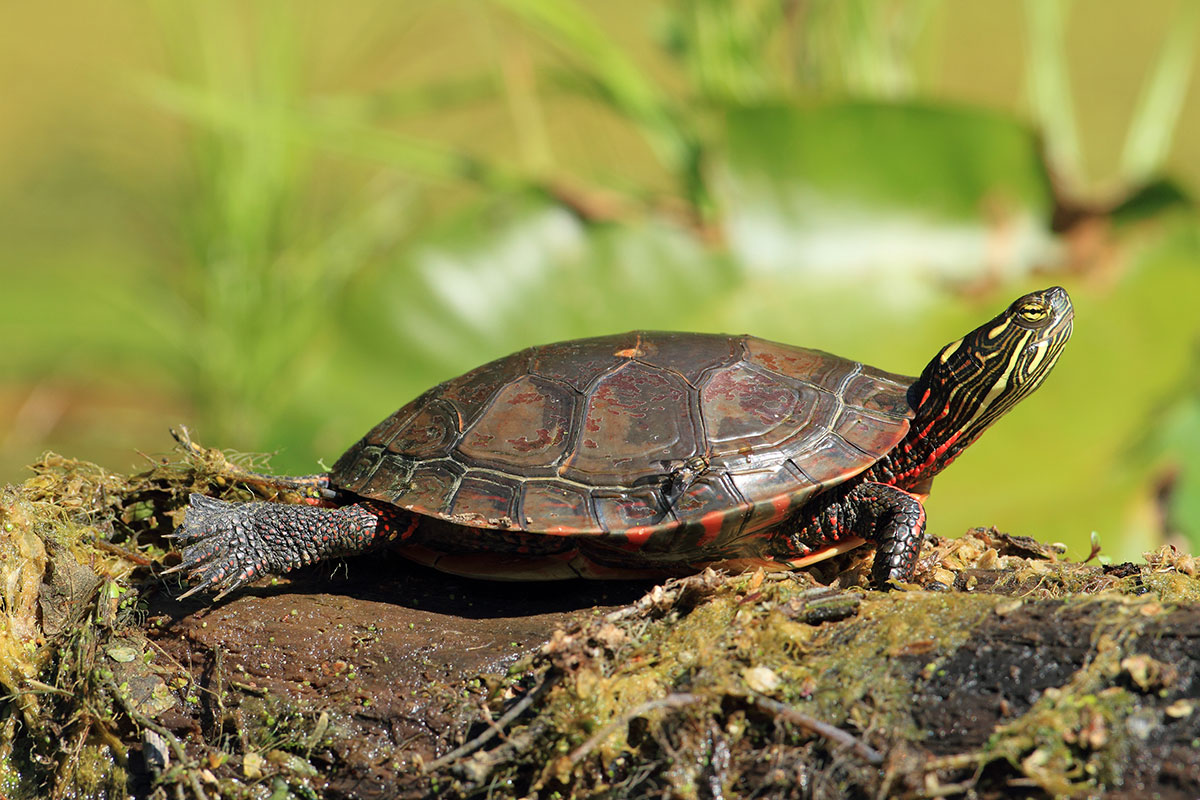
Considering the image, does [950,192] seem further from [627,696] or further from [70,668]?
[70,668]

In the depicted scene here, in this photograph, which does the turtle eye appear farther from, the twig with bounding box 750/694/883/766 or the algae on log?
the twig with bounding box 750/694/883/766

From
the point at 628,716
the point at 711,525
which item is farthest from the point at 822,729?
the point at 711,525

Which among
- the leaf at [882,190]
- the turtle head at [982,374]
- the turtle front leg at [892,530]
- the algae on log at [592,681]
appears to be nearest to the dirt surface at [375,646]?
the algae on log at [592,681]

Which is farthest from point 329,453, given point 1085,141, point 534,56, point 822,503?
point 1085,141

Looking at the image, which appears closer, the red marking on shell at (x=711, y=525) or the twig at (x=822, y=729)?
the twig at (x=822, y=729)

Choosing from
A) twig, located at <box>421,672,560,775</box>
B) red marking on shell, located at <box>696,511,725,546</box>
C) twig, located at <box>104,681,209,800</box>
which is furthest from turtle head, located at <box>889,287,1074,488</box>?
twig, located at <box>104,681,209,800</box>

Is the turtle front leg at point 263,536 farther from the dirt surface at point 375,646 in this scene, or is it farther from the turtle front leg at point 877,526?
the turtle front leg at point 877,526
